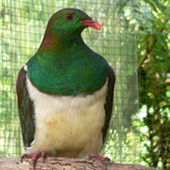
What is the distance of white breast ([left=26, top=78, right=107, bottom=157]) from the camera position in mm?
1922

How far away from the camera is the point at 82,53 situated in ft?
6.47

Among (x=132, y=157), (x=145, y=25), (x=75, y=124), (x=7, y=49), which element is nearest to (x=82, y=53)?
(x=75, y=124)

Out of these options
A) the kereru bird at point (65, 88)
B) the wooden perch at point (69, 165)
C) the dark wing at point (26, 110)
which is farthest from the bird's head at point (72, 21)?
the wooden perch at point (69, 165)

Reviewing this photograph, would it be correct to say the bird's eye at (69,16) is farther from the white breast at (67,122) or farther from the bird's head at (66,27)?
A: the white breast at (67,122)

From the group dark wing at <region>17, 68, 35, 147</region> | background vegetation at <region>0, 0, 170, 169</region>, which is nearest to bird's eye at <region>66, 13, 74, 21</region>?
dark wing at <region>17, 68, 35, 147</region>

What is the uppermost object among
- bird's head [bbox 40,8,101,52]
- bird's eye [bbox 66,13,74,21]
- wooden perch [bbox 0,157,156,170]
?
bird's eye [bbox 66,13,74,21]

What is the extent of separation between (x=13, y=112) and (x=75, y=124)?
4.12ft

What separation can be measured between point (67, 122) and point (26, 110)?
280 mm

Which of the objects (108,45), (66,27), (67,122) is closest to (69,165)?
(67,122)

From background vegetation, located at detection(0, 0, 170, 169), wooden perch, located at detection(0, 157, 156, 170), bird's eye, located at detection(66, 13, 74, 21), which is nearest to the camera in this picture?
wooden perch, located at detection(0, 157, 156, 170)

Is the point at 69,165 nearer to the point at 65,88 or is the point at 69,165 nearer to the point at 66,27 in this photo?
the point at 65,88

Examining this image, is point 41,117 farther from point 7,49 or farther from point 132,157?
point 132,157

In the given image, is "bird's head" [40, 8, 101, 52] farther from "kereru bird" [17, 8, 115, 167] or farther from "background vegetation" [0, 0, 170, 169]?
"background vegetation" [0, 0, 170, 169]

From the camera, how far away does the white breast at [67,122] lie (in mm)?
1922
